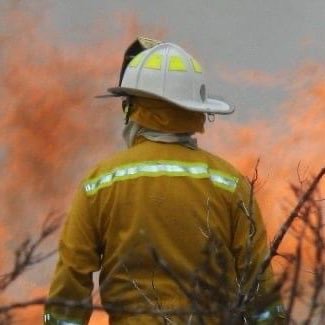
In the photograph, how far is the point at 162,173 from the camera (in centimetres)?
400

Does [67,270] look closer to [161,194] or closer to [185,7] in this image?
[161,194]

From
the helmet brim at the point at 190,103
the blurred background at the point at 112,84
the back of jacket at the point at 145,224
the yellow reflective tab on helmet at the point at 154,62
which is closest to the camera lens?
the back of jacket at the point at 145,224

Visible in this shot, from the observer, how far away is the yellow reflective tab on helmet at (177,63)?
4227 millimetres

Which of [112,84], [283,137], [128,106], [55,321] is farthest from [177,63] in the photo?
[112,84]

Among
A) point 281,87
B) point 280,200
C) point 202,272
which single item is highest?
point 202,272

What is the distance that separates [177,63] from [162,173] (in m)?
0.44

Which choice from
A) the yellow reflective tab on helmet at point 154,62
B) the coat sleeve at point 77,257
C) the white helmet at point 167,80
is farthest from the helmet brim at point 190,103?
the coat sleeve at point 77,257

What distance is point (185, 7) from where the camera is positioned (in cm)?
773

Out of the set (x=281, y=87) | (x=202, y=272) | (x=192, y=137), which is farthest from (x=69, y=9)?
(x=202, y=272)

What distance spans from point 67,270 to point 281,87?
3.88 metres

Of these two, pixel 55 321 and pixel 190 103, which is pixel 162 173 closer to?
pixel 190 103

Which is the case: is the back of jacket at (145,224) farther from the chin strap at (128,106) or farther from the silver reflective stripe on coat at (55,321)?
the chin strap at (128,106)

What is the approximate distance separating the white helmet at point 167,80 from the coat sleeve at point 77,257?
413mm

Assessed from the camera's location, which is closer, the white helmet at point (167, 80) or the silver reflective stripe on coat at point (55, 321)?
the silver reflective stripe on coat at point (55, 321)
